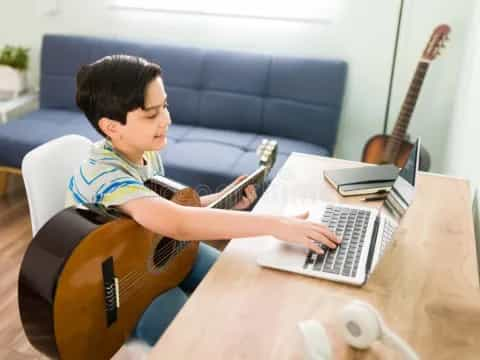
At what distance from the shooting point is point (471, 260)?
1207 millimetres

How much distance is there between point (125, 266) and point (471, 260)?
76cm

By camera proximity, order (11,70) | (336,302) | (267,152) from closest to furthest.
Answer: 1. (336,302)
2. (267,152)
3. (11,70)

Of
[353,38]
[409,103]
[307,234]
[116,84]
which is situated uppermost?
[353,38]

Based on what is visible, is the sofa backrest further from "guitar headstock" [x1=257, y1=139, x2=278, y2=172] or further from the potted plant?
"guitar headstock" [x1=257, y1=139, x2=278, y2=172]

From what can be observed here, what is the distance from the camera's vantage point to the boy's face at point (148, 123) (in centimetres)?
129

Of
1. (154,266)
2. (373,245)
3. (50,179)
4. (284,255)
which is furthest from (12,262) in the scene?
(373,245)

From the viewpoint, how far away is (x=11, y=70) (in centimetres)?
312

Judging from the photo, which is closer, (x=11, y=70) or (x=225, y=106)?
(x=225, y=106)

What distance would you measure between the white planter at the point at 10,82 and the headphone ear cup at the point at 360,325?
276cm

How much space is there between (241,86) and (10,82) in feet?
4.40

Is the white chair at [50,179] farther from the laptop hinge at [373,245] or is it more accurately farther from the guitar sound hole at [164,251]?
the laptop hinge at [373,245]

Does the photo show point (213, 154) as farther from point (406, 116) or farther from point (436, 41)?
point (436, 41)

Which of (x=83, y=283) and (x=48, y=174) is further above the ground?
(x=48, y=174)

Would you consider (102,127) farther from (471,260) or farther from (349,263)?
(471,260)
